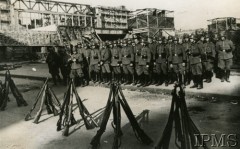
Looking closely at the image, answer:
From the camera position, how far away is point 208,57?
10.8 metres

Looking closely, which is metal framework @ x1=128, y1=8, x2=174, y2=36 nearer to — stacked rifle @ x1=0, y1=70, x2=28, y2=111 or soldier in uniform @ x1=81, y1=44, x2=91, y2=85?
soldier in uniform @ x1=81, y1=44, x2=91, y2=85

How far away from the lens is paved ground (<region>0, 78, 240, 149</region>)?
5.85 meters

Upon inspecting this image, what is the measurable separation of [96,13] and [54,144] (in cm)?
3208

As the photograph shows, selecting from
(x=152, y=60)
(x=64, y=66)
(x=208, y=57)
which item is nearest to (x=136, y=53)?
(x=152, y=60)

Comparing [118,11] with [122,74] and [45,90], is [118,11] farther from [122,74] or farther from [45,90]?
[45,90]

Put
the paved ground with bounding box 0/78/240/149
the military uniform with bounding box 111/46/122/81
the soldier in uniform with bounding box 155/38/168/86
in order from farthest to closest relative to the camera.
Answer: the military uniform with bounding box 111/46/122/81 < the soldier in uniform with bounding box 155/38/168/86 < the paved ground with bounding box 0/78/240/149

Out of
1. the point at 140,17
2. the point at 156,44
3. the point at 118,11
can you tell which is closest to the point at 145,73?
the point at 156,44

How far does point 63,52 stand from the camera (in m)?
13.9

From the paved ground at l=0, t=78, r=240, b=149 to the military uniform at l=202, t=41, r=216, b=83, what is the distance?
6.31 ft

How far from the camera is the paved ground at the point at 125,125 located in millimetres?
5852

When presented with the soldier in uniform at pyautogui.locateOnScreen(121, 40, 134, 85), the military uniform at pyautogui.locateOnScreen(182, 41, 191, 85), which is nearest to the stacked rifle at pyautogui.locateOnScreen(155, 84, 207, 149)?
the military uniform at pyautogui.locateOnScreen(182, 41, 191, 85)

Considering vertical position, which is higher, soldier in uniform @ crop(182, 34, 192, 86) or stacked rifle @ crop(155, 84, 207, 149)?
soldier in uniform @ crop(182, 34, 192, 86)

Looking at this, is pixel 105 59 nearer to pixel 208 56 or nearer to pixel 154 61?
pixel 154 61

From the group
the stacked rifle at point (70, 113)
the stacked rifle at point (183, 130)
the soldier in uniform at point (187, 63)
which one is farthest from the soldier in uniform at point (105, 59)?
the stacked rifle at point (183, 130)
